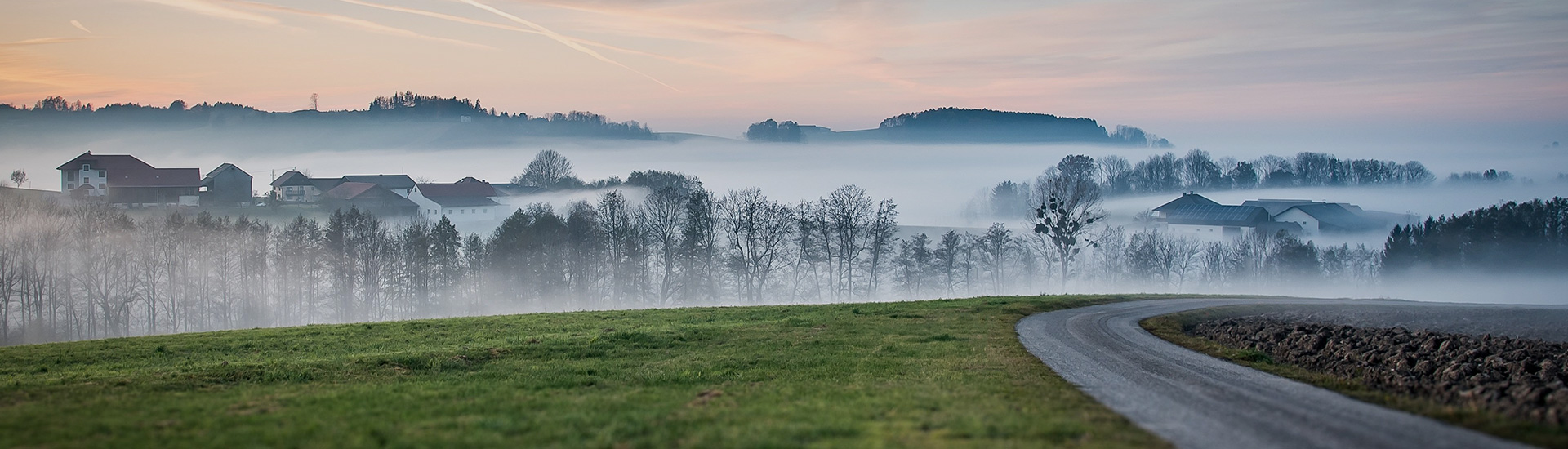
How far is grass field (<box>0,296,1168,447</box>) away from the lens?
12.4 meters

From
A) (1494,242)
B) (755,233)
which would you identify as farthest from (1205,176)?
(755,233)

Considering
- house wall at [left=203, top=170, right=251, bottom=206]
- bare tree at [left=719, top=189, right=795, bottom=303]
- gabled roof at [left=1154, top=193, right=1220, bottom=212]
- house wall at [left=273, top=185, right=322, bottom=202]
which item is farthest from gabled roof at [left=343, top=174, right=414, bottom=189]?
gabled roof at [left=1154, top=193, right=1220, bottom=212]

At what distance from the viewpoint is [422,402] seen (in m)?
15.8

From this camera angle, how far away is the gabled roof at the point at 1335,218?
127 metres

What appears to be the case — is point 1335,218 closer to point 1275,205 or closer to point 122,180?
point 1275,205

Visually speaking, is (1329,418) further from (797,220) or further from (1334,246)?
(1334,246)

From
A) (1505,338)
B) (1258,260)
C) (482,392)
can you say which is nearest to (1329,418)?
(482,392)

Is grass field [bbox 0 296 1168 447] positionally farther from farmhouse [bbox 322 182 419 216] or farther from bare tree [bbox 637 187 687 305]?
farmhouse [bbox 322 182 419 216]

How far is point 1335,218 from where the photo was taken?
A: 13100cm

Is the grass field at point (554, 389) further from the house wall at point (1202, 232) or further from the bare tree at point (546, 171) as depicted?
the bare tree at point (546, 171)

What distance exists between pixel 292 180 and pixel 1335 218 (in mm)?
155965

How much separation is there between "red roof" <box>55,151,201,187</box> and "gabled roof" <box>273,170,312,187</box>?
16029 mm

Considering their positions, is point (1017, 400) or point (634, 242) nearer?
point (1017, 400)

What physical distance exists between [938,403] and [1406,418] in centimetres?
713
